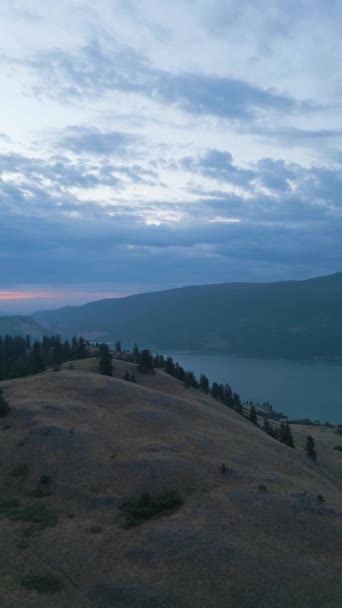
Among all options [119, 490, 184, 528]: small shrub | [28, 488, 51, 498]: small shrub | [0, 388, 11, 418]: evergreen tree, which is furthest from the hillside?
[0, 388, 11, 418]: evergreen tree

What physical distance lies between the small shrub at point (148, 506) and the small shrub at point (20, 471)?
848cm

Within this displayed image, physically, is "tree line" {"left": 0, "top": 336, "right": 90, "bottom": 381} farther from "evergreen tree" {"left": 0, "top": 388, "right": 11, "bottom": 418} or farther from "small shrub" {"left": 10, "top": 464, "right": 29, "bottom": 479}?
"small shrub" {"left": 10, "top": 464, "right": 29, "bottom": 479}

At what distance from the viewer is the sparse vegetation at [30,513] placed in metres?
29.3

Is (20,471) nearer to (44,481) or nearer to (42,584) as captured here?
(44,481)

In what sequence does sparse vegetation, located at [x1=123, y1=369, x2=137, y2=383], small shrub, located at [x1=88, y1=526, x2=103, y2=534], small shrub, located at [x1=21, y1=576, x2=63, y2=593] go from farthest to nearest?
1. sparse vegetation, located at [x1=123, y1=369, x2=137, y2=383]
2. small shrub, located at [x1=88, y1=526, x2=103, y2=534]
3. small shrub, located at [x1=21, y1=576, x2=63, y2=593]

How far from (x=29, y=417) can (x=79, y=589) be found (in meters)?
23.5

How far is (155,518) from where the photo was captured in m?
29.6

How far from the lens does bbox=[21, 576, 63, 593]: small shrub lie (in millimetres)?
22484

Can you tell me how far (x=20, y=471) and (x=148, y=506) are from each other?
10.7 metres

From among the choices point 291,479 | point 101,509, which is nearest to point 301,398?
point 291,479

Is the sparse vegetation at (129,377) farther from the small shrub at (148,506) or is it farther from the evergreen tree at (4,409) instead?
the small shrub at (148,506)

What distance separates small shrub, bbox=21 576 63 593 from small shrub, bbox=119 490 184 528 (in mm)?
6047

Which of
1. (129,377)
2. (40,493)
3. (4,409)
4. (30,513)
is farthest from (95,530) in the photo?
(129,377)

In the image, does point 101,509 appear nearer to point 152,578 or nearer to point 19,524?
point 19,524
